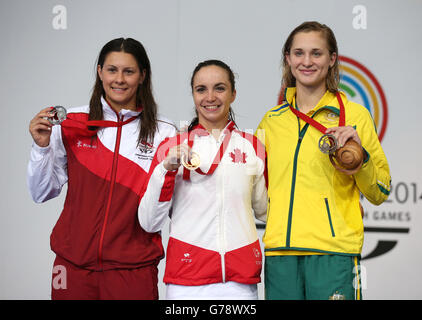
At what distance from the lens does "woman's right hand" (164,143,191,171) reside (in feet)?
5.83

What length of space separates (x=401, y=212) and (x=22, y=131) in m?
2.64

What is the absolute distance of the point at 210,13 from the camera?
11.5ft

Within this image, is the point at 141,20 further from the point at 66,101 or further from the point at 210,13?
the point at 66,101

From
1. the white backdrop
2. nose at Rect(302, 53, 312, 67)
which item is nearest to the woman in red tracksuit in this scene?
nose at Rect(302, 53, 312, 67)

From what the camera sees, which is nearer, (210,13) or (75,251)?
(75,251)

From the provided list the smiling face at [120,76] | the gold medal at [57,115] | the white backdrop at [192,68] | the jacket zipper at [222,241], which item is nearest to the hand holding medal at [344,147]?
the jacket zipper at [222,241]

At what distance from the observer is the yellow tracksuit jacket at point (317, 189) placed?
184 centimetres

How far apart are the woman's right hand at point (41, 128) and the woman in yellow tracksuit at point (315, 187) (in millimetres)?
840

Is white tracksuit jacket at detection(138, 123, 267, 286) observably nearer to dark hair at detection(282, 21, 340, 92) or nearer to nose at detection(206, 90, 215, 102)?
nose at detection(206, 90, 215, 102)

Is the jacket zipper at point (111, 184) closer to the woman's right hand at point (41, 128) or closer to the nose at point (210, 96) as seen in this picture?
the woman's right hand at point (41, 128)
